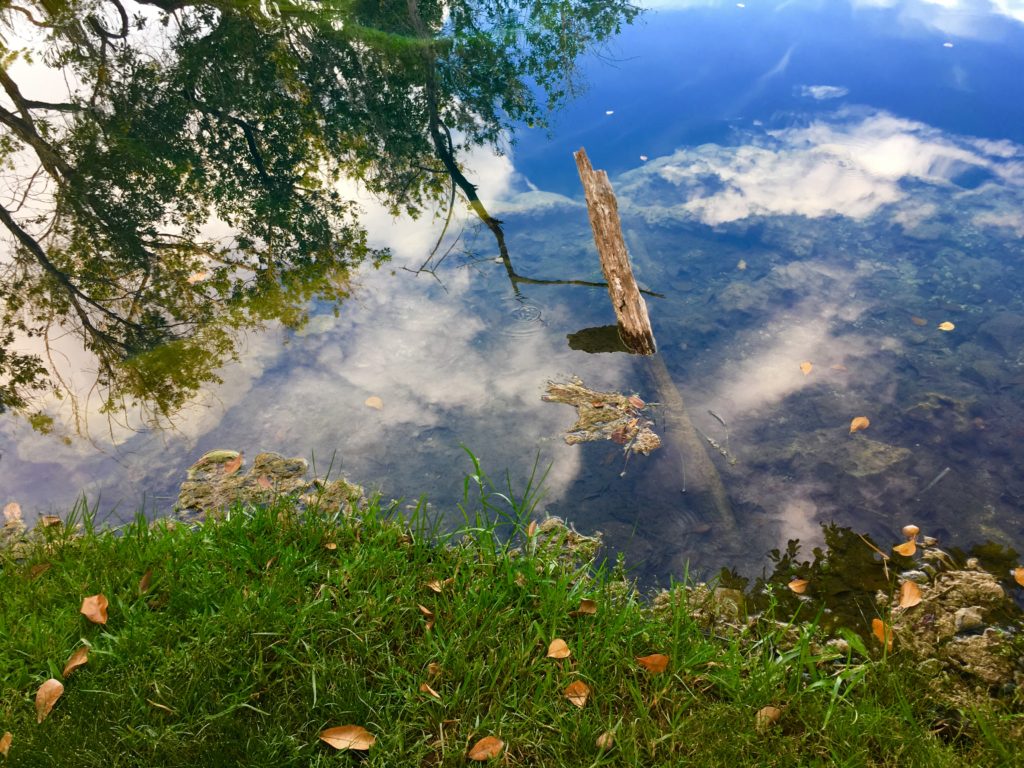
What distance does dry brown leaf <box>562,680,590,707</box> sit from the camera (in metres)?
2.21

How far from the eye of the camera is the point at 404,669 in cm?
226

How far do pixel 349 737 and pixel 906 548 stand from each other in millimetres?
2444

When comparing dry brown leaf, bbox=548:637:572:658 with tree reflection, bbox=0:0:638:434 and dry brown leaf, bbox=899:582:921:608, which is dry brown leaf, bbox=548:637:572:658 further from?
tree reflection, bbox=0:0:638:434

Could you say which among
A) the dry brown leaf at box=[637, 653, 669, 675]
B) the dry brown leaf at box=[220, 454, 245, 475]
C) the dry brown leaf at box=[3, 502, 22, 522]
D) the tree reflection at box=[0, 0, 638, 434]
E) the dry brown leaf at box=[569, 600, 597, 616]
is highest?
the tree reflection at box=[0, 0, 638, 434]

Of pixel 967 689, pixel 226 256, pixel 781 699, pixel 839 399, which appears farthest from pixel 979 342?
pixel 226 256

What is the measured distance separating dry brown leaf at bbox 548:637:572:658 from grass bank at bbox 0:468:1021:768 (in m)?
0.01

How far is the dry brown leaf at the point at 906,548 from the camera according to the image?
9.43 ft

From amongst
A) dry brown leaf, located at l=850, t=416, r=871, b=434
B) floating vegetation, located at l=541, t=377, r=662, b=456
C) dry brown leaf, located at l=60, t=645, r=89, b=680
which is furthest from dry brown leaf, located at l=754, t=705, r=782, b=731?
dry brown leaf, located at l=60, t=645, r=89, b=680

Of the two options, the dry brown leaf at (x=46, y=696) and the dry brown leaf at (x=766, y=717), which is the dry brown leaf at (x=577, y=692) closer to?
the dry brown leaf at (x=766, y=717)

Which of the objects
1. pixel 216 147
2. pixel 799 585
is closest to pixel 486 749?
pixel 799 585

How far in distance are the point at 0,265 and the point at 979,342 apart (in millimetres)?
6867

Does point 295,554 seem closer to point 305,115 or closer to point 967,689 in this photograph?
point 967,689

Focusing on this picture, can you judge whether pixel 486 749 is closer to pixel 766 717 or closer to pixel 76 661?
pixel 766 717

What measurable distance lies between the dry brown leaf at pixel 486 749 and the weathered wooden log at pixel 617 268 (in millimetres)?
2522
